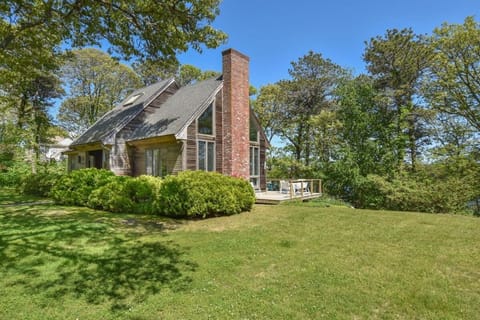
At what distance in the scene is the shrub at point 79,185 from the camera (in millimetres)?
10844

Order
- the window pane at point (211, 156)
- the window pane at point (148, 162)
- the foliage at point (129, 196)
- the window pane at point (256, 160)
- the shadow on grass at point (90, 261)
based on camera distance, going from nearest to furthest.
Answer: the shadow on grass at point (90, 261) < the foliage at point (129, 196) < the window pane at point (211, 156) < the window pane at point (148, 162) < the window pane at point (256, 160)

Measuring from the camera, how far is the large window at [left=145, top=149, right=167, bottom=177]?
44.0ft

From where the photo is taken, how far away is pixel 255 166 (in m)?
16.1

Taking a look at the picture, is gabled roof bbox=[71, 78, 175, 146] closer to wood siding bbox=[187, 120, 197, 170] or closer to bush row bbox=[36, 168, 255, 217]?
bush row bbox=[36, 168, 255, 217]

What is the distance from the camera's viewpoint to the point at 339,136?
20344 millimetres

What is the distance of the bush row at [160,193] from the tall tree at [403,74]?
14.6m

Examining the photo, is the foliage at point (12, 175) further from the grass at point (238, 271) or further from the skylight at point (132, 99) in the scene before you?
the grass at point (238, 271)

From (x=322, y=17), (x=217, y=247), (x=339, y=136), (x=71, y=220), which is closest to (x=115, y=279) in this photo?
(x=217, y=247)

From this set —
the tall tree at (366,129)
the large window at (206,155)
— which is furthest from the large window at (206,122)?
the tall tree at (366,129)

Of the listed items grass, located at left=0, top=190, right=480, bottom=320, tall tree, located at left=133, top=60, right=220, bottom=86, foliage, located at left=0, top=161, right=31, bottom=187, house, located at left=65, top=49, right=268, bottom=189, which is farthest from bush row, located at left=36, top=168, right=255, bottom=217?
tall tree, located at left=133, top=60, right=220, bottom=86

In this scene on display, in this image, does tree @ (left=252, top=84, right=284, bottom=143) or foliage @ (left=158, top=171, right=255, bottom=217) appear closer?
foliage @ (left=158, top=171, right=255, bottom=217)

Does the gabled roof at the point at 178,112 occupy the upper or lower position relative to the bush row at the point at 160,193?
upper

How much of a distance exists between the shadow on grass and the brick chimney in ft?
22.2

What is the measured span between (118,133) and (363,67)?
63.2 feet
